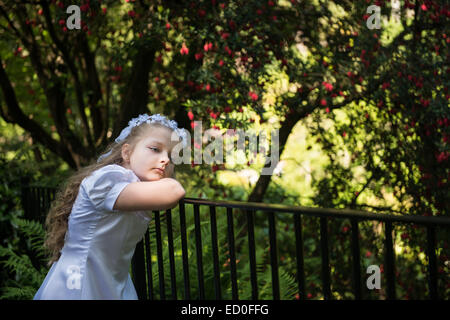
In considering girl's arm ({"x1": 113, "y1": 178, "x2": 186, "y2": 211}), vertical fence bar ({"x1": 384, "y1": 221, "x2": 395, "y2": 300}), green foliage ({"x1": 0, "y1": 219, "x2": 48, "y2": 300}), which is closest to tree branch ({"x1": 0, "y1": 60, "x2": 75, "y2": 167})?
green foliage ({"x1": 0, "y1": 219, "x2": 48, "y2": 300})

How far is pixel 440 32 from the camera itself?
14.4 ft

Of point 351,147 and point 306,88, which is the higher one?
point 306,88

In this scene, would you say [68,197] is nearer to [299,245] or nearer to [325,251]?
[299,245]

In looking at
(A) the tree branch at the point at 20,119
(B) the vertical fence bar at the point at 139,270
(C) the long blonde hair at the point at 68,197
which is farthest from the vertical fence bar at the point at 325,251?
(A) the tree branch at the point at 20,119

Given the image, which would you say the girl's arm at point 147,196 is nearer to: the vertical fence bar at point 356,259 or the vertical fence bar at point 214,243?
the vertical fence bar at point 214,243

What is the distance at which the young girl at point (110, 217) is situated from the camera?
6.31ft

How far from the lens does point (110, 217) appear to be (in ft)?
6.68

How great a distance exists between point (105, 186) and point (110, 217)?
147 millimetres

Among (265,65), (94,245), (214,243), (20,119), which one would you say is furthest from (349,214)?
(20,119)

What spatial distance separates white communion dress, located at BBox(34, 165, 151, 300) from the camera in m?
2.00

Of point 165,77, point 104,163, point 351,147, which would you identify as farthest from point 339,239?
point 104,163

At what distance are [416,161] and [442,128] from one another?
0.56 metres

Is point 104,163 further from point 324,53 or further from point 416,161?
point 416,161
